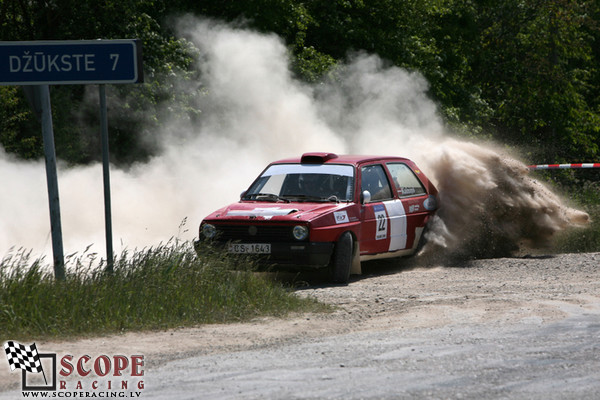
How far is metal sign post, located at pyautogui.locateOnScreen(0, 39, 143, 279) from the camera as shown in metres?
9.69

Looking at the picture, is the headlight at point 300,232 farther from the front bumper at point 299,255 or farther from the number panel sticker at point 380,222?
the number panel sticker at point 380,222

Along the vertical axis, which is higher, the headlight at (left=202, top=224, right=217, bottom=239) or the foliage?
the foliage

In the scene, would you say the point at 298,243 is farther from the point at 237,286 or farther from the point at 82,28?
the point at 82,28

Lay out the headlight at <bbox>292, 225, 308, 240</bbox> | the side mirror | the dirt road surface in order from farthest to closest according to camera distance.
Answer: the side mirror
the headlight at <bbox>292, 225, 308, 240</bbox>
the dirt road surface

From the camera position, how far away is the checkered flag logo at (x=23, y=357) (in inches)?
278

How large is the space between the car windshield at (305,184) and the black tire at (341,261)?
755 millimetres

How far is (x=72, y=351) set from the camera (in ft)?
25.2

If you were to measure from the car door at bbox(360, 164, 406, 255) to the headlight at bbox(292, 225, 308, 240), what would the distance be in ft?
3.82

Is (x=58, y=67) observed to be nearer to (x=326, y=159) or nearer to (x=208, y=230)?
(x=208, y=230)

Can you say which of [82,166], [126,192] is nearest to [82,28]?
[82,166]

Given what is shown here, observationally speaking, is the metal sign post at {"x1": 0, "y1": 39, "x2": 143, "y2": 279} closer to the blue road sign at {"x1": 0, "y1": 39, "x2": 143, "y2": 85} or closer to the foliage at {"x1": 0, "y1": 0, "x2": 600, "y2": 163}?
the blue road sign at {"x1": 0, "y1": 39, "x2": 143, "y2": 85}

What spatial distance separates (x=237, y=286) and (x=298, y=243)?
1.92 m

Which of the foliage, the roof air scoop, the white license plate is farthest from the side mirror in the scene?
the foliage

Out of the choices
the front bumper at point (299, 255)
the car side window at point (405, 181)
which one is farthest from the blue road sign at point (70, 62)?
the car side window at point (405, 181)
